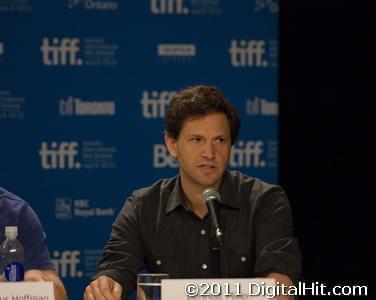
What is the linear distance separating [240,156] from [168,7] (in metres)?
0.98

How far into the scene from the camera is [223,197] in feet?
10.9

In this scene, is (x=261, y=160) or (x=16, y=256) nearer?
(x=16, y=256)

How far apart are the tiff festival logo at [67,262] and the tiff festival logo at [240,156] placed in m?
0.70

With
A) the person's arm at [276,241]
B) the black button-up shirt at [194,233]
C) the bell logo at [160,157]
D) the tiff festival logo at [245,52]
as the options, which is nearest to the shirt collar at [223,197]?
the black button-up shirt at [194,233]

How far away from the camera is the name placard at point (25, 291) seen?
8.05ft

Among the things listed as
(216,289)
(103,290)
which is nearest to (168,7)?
(103,290)

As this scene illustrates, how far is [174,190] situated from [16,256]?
2.26ft

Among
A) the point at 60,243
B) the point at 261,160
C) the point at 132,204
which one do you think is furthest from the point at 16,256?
the point at 261,160

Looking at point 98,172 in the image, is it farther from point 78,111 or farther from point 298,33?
point 298,33

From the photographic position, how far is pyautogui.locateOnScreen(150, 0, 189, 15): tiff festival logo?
5180 mm

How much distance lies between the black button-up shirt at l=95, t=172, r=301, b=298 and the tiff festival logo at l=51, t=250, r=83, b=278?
182 centimetres

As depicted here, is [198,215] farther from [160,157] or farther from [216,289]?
[160,157]

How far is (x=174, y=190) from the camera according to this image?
3389 millimetres

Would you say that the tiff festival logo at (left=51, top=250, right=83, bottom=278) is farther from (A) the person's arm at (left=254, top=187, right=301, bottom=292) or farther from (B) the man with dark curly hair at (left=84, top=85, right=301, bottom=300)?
(A) the person's arm at (left=254, top=187, right=301, bottom=292)
